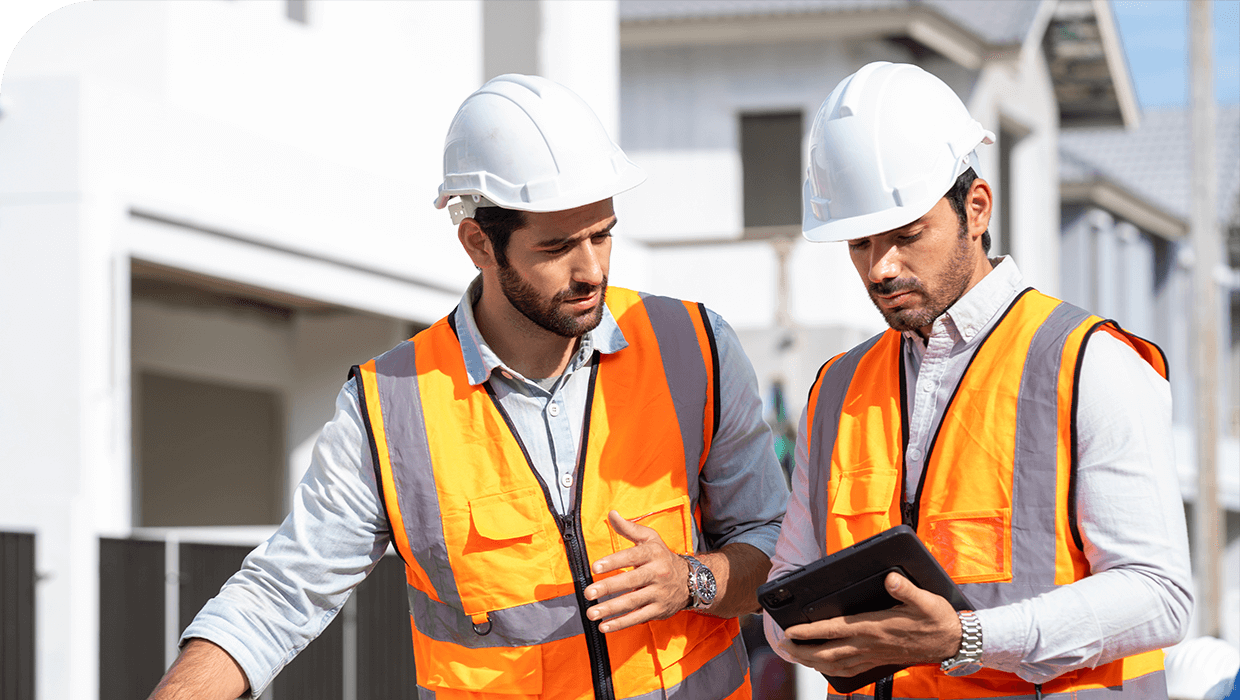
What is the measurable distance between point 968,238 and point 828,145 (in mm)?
317

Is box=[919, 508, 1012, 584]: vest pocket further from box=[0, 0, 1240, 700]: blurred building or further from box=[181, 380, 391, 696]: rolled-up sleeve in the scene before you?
box=[0, 0, 1240, 700]: blurred building

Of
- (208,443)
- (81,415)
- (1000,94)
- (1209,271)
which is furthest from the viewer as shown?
(1000,94)

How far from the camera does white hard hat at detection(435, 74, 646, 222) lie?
2848mm

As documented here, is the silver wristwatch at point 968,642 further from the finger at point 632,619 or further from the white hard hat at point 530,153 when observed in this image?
the white hard hat at point 530,153

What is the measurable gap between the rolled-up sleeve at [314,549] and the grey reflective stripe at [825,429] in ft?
2.98

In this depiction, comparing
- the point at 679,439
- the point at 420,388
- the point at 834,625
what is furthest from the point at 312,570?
the point at 834,625

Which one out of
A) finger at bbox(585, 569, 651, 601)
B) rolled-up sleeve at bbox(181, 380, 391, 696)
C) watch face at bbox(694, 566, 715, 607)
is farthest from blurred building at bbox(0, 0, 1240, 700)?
finger at bbox(585, 569, 651, 601)

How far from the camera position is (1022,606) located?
7.29 ft

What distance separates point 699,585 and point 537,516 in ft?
1.16

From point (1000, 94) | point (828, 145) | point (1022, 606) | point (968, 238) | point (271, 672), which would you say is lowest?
point (271, 672)

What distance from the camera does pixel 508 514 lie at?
276 cm

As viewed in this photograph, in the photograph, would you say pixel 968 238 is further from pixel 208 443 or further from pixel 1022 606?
pixel 208 443

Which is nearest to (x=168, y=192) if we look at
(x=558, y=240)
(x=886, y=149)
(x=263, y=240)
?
(x=263, y=240)

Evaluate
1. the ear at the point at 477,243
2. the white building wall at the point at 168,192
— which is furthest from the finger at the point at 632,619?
the white building wall at the point at 168,192
